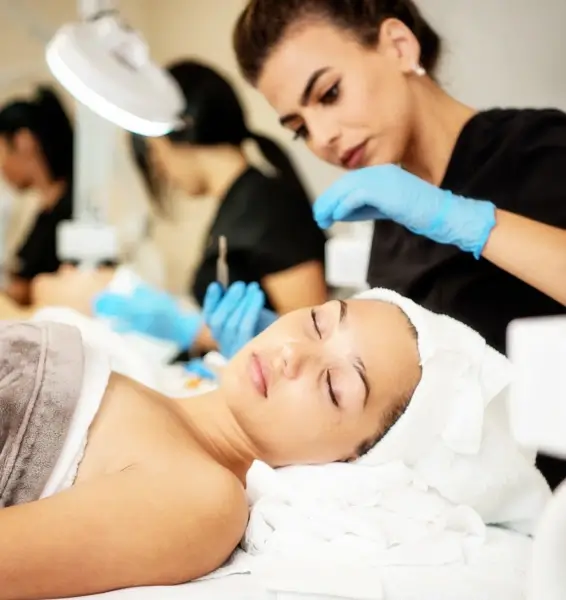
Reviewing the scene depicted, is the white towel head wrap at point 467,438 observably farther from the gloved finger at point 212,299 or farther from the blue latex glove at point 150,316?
the blue latex glove at point 150,316

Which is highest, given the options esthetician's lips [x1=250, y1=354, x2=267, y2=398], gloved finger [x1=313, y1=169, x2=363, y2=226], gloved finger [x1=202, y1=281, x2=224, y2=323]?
gloved finger [x1=313, y1=169, x2=363, y2=226]

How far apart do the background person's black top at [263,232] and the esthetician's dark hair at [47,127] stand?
773 mm

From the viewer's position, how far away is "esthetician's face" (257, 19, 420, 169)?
824 mm

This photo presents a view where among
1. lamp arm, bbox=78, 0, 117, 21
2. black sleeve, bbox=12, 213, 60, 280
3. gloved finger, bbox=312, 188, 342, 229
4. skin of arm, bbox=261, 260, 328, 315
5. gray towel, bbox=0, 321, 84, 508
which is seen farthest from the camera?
black sleeve, bbox=12, 213, 60, 280

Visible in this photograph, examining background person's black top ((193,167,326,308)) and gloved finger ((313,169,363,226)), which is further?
background person's black top ((193,167,326,308))

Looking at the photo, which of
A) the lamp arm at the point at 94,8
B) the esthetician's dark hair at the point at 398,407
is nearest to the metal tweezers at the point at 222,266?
the esthetician's dark hair at the point at 398,407

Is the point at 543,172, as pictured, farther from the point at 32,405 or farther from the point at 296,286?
the point at 32,405

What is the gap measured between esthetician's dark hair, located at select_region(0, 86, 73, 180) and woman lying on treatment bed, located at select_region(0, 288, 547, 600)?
106 cm

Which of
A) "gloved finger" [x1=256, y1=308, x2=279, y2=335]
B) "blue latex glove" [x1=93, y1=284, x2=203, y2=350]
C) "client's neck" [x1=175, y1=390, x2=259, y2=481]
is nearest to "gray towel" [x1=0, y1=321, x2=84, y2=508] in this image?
"client's neck" [x1=175, y1=390, x2=259, y2=481]

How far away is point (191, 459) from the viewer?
724 millimetres

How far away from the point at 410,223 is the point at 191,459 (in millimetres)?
338

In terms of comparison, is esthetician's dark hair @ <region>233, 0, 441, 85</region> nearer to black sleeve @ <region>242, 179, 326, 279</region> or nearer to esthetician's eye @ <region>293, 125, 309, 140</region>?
esthetician's eye @ <region>293, 125, 309, 140</region>

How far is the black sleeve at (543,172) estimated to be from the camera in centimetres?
78

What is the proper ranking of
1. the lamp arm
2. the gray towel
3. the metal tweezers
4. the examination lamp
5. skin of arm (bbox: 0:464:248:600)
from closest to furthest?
1. skin of arm (bbox: 0:464:248:600)
2. the gray towel
3. the metal tweezers
4. the examination lamp
5. the lamp arm
